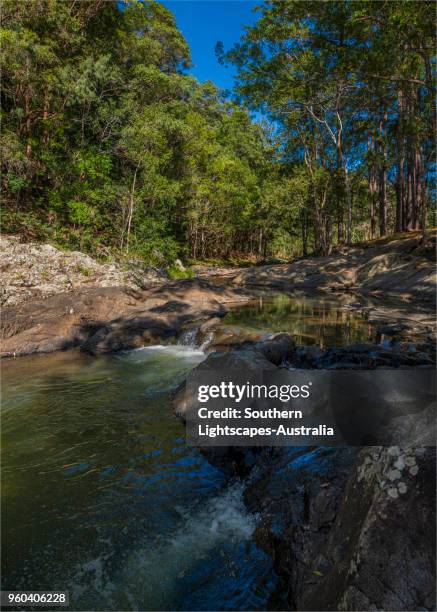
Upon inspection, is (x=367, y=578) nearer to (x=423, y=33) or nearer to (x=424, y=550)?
(x=424, y=550)

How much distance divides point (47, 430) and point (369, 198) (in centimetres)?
3208

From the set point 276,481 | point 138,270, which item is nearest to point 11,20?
point 138,270

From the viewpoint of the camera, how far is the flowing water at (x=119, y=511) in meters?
2.96

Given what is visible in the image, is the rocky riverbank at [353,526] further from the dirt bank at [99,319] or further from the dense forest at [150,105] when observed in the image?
the dense forest at [150,105]

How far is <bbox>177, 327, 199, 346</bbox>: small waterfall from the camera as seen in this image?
429 inches

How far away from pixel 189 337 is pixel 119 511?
23.9 feet

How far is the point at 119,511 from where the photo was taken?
152 inches

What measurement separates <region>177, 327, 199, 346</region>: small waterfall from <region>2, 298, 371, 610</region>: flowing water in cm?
357

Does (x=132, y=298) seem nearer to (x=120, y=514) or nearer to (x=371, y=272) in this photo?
(x=120, y=514)

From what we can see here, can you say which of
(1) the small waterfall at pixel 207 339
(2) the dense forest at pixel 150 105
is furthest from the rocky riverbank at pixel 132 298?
(2) the dense forest at pixel 150 105

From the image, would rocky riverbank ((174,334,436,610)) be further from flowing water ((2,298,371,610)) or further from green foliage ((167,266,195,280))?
green foliage ((167,266,195,280))

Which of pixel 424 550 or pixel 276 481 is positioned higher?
pixel 424 550

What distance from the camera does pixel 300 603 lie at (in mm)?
2295

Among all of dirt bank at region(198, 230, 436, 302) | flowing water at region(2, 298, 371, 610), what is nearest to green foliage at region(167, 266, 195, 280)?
dirt bank at region(198, 230, 436, 302)
